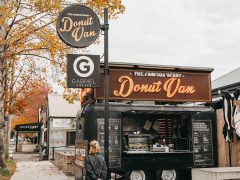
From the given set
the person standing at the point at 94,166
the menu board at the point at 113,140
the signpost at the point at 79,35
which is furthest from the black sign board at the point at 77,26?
the person standing at the point at 94,166

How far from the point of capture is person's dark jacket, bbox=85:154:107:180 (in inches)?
317

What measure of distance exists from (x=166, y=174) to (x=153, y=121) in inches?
82.0

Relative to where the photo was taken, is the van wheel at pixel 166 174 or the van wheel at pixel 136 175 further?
the van wheel at pixel 166 174

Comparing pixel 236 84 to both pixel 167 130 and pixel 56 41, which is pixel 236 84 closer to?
pixel 167 130

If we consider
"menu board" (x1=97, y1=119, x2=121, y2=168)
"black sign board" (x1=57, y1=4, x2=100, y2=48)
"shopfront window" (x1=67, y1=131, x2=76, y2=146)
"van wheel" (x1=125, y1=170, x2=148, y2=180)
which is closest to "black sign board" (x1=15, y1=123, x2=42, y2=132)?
"shopfront window" (x1=67, y1=131, x2=76, y2=146)

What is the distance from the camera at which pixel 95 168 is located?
26.5ft

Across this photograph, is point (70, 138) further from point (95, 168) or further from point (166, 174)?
point (95, 168)

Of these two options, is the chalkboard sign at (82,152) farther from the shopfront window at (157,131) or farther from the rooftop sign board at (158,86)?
the shopfront window at (157,131)

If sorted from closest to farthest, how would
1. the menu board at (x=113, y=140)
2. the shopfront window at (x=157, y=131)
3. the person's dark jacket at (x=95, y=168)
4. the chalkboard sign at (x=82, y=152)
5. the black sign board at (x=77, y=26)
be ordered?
1. the person's dark jacket at (x=95, y=168)
2. the chalkboard sign at (x=82, y=152)
3. the black sign board at (x=77, y=26)
4. the menu board at (x=113, y=140)
5. the shopfront window at (x=157, y=131)

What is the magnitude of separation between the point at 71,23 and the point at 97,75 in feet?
5.55

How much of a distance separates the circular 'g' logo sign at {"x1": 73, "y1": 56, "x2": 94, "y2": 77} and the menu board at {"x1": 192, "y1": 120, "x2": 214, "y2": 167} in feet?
16.8

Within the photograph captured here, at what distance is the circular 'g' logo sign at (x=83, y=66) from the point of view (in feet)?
35.1

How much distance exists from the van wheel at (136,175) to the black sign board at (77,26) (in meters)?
5.02

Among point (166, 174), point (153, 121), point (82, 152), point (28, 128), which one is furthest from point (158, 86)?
point (28, 128)
